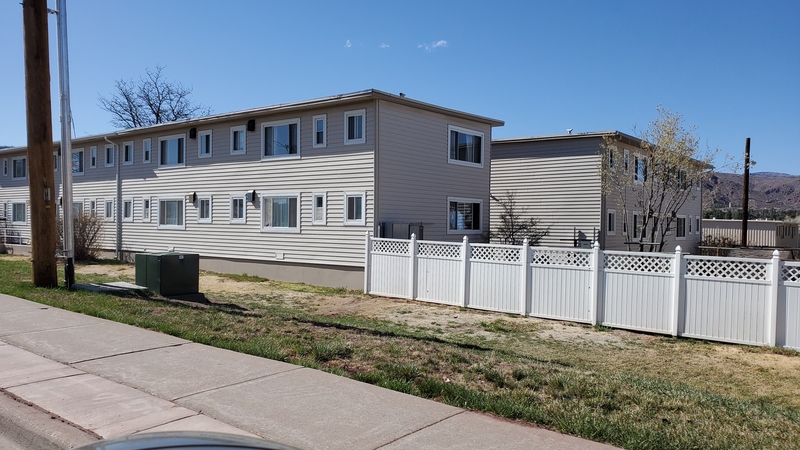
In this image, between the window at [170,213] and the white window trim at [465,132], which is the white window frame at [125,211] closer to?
the window at [170,213]

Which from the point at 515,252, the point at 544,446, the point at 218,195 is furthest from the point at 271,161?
the point at 544,446

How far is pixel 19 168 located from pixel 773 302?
37869mm

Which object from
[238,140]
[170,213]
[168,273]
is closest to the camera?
[168,273]

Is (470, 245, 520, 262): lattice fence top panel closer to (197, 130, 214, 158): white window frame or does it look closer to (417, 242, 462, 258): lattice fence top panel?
(417, 242, 462, 258): lattice fence top panel

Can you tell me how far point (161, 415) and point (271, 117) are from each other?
56.5 ft

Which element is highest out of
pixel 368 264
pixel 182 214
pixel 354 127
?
pixel 354 127

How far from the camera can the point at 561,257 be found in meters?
13.5

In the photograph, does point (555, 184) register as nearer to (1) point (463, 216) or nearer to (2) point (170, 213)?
(1) point (463, 216)

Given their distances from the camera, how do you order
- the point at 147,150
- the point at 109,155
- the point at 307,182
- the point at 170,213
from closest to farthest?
1. the point at 307,182
2. the point at 170,213
3. the point at 147,150
4. the point at 109,155

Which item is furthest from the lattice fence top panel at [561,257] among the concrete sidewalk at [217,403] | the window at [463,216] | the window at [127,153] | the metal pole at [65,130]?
the window at [127,153]

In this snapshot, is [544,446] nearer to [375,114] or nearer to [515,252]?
[515,252]

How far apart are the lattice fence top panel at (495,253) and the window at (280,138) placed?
834 centimetres

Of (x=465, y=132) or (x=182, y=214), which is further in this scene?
(x=182, y=214)

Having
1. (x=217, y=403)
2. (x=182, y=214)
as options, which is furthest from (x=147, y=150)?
(x=217, y=403)
